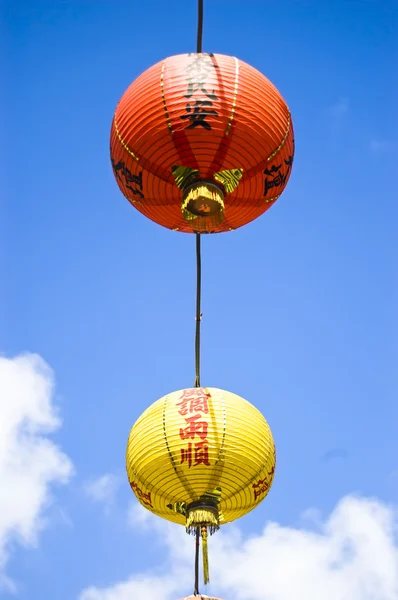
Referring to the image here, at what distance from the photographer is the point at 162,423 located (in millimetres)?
6934

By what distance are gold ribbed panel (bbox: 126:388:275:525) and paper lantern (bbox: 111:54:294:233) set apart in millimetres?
1482

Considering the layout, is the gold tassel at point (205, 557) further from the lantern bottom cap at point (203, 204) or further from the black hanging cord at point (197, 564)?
the lantern bottom cap at point (203, 204)

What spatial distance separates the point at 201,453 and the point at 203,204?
6.33 ft

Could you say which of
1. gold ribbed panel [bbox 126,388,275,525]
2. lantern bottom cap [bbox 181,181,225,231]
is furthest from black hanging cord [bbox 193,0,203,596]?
lantern bottom cap [bbox 181,181,225,231]

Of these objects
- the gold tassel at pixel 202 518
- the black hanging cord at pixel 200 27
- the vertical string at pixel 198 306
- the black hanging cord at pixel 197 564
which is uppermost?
the black hanging cord at pixel 200 27

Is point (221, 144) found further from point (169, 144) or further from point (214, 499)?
point (214, 499)

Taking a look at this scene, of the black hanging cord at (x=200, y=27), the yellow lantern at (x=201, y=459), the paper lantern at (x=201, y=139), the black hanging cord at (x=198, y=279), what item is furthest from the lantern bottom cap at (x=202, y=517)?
the black hanging cord at (x=200, y=27)

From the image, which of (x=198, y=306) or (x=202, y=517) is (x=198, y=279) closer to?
(x=198, y=306)

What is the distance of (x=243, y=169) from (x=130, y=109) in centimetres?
96

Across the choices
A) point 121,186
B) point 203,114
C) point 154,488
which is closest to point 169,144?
point 203,114

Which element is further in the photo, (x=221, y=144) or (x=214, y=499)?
(x=214, y=499)

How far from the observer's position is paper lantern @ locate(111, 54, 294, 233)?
6.05 m

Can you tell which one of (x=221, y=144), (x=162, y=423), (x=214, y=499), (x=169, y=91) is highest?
(x=169, y=91)

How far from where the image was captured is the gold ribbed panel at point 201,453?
666cm
